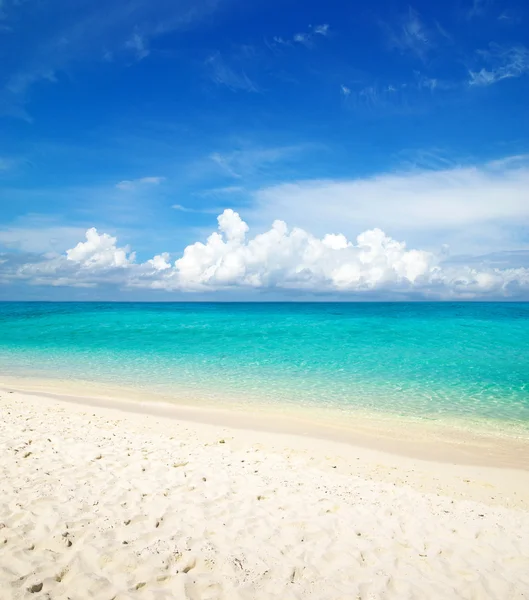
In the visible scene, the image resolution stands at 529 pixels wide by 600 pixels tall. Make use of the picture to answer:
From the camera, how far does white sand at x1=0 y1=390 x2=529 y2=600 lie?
490cm

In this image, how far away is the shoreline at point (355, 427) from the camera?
34.2 feet

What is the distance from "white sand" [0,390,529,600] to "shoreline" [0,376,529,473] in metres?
0.85

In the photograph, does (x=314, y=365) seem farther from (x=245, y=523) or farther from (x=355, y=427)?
(x=245, y=523)

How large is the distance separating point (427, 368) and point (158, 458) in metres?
16.9

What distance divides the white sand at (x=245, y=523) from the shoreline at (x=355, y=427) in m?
0.85

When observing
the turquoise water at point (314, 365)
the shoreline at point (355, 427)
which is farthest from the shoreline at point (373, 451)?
the turquoise water at point (314, 365)

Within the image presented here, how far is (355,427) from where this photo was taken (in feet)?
41.0

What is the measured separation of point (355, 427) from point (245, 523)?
701 centimetres

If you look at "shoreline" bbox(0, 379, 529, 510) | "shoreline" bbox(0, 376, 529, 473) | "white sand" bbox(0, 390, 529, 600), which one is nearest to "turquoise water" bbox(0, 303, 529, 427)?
"shoreline" bbox(0, 376, 529, 473)

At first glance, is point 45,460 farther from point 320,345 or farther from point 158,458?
point 320,345

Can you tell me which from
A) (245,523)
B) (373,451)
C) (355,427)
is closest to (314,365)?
(355,427)

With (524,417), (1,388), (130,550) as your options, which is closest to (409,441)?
(524,417)

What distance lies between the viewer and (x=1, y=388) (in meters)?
16.6

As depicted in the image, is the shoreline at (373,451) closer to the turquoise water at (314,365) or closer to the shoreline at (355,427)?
the shoreline at (355,427)
